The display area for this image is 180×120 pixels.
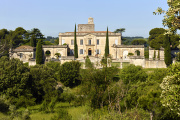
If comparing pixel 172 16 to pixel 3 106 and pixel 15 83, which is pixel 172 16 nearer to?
pixel 3 106

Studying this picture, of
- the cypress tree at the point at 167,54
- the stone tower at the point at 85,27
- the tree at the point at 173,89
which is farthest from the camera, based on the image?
the stone tower at the point at 85,27

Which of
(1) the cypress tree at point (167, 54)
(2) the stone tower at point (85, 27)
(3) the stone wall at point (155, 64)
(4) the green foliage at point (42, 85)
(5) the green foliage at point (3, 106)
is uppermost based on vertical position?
(2) the stone tower at point (85, 27)

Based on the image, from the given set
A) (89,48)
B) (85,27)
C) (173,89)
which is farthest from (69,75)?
(85,27)

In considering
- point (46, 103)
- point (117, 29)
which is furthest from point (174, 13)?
point (117, 29)

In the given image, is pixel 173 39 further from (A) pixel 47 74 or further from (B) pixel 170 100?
(B) pixel 170 100

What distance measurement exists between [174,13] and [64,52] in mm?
35426

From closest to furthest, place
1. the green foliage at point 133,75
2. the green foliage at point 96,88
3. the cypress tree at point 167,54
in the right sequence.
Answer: the green foliage at point 96,88
the green foliage at point 133,75
the cypress tree at point 167,54

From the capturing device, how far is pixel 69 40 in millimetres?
44594

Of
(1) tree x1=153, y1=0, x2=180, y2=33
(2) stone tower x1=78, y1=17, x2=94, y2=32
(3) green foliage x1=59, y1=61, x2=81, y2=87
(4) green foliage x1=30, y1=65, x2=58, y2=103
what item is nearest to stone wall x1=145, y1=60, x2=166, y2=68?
(3) green foliage x1=59, y1=61, x2=81, y2=87

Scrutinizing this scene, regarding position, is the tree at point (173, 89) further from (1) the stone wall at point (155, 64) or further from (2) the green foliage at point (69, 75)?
(1) the stone wall at point (155, 64)

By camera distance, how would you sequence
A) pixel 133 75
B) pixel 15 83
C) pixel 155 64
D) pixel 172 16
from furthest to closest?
pixel 155 64
pixel 133 75
pixel 15 83
pixel 172 16

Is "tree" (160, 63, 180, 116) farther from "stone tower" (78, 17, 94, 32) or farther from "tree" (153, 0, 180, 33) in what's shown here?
"stone tower" (78, 17, 94, 32)

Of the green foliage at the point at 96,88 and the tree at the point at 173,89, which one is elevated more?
the tree at the point at 173,89

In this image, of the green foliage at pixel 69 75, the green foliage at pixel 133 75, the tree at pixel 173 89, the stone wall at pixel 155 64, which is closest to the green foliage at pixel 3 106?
the green foliage at pixel 69 75
